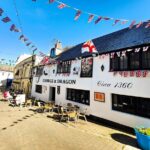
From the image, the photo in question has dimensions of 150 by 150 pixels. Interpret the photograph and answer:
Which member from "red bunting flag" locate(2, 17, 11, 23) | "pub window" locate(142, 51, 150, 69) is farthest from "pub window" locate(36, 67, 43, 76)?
"pub window" locate(142, 51, 150, 69)

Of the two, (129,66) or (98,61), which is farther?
(98,61)

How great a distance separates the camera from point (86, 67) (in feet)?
44.7

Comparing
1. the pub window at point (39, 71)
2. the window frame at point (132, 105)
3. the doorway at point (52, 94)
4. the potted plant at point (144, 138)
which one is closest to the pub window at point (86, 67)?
the window frame at point (132, 105)

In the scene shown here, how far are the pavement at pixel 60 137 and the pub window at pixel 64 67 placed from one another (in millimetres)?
6878

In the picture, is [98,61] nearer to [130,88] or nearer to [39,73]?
[130,88]

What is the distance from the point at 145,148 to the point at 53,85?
12.9m

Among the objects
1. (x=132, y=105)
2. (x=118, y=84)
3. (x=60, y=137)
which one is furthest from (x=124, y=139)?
(x=118, y=84)

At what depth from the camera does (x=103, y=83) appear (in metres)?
11.6

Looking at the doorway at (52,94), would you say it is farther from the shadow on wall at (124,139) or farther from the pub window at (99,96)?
the shadow on wall at (124,139)

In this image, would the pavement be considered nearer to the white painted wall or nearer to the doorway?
the white painted wall

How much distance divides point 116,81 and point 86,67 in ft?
12.0

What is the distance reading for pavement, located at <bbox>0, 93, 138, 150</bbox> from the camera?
6.90 m

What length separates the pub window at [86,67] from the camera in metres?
13.1

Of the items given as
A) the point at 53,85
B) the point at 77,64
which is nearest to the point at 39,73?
the point at 53,85
